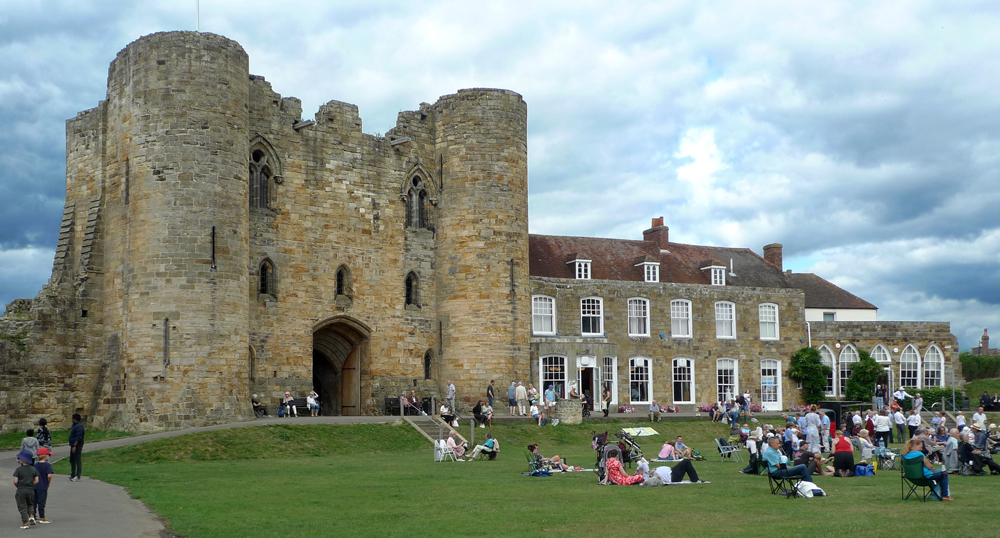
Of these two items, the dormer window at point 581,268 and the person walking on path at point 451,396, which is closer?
the person walking on path at point 451,396

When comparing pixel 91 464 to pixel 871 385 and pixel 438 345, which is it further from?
pixel 871 385

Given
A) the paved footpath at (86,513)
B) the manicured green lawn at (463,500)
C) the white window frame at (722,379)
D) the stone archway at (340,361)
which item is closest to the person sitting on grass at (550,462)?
the manicured green lawn at (463,500)

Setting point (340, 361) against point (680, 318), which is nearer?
point (340, 361)

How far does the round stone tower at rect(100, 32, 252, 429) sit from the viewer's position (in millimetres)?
29750

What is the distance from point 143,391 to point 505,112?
16.1 m

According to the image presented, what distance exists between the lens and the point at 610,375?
1642 inches

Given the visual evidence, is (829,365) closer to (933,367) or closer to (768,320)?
(768,320)

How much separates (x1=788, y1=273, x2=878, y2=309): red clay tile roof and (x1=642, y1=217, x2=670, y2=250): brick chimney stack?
10.6m

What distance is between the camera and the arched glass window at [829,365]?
46.6 metres

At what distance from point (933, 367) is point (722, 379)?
1134 centimetres

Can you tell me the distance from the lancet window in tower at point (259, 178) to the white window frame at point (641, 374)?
17.1 m

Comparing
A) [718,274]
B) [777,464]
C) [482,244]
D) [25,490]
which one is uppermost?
[482,244]

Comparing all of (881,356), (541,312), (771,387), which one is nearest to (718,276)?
(771,387)

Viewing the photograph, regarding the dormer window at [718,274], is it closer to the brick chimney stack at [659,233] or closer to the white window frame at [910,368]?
the brick chimney stack at [659,233]
